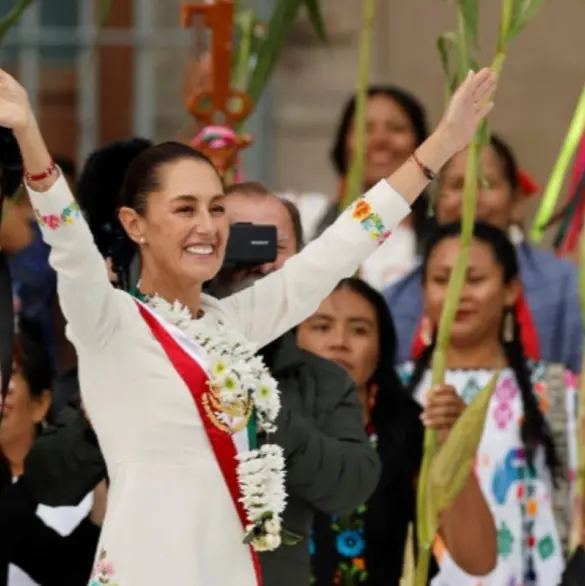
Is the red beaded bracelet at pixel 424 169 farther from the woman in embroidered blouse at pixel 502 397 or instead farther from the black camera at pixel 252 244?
the woman in embroidered blouse at pixel 502 397

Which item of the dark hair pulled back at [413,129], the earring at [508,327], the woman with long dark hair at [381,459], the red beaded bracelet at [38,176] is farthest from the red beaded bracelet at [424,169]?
the dark hair pulled back at [413,129]

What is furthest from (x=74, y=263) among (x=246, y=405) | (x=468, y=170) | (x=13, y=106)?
(x=468, y=170)

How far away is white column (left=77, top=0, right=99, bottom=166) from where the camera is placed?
630cm

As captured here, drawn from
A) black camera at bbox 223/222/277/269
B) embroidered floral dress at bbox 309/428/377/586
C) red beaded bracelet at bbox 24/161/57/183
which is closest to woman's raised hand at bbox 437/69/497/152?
black camera at bbox 223/222/277/269

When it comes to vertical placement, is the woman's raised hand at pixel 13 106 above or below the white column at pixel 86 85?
below

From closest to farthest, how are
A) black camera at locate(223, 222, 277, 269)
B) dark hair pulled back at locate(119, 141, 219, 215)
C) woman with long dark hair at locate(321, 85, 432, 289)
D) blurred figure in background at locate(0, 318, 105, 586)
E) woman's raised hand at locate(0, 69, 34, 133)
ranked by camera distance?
woman's raised hand at locate(0, 69, 34, 133), dark hair pulled back at locate(119, 141, 219, 215), black camera at locate(223, 222, 277, 269), blurred figure in background at locate(0, 318, 105, 586), woman with long dark hair at locate(321, 85, 432, 289)

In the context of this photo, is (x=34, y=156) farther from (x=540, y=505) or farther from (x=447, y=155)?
(x=540, y=505)

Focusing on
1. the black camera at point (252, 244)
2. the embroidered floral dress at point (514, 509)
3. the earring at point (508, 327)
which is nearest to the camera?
the black camera at point (252, 244)

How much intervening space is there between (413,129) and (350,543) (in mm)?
1227

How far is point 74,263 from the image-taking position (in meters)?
2.99

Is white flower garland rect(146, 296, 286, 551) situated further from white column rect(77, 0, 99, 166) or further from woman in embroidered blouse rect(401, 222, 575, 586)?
white column rect(77, 0, 99, 166)

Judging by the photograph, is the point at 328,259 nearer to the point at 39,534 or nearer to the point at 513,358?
the point at 39,534

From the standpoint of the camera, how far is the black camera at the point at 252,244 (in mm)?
3490

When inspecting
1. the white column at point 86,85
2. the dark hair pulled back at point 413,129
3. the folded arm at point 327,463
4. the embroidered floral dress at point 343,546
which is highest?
the white column at point 86,85
